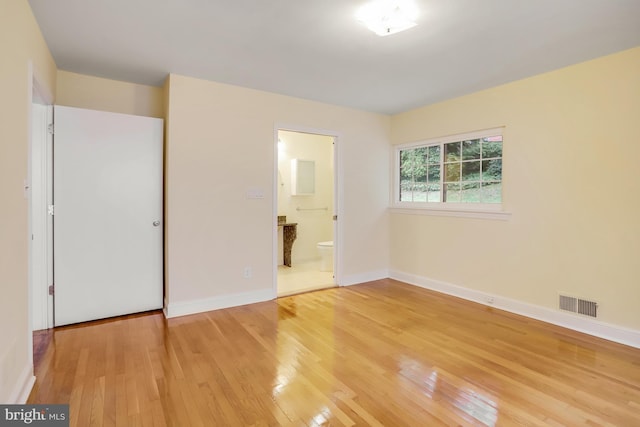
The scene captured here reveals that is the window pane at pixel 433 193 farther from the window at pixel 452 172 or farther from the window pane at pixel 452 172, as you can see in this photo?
the window pane at pixel 452 172

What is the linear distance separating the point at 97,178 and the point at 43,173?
0.40 m

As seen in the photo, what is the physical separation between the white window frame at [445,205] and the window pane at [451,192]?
0.05 metres

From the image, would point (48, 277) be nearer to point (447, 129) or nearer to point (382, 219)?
point (382, 219)

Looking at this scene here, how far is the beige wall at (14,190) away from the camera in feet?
5.41

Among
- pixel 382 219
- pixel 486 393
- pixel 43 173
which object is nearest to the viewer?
pixel 486 393

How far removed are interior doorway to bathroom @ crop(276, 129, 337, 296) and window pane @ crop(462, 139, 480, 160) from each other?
2.12m

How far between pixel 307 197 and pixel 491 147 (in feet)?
10.6

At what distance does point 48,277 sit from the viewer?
9.70ft

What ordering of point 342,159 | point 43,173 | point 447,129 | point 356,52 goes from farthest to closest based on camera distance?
1. point 342,159
2. point 447,129
3. point 43,173
4. point 356,52

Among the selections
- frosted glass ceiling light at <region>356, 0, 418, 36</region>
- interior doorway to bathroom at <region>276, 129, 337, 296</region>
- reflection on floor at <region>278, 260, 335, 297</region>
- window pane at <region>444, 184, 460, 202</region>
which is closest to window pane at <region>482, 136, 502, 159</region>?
window pane at <region>444, 184, 460, 202</region>

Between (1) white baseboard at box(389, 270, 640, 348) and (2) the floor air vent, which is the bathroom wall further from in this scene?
(2) the floor air vent

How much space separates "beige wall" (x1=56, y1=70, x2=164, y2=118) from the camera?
319 centimetres

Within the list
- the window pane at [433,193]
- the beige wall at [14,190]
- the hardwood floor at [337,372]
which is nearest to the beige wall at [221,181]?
the hardwood floor at [337,372]

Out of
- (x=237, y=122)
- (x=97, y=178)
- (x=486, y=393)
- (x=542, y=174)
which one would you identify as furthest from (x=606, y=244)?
(x=97, y=178)
